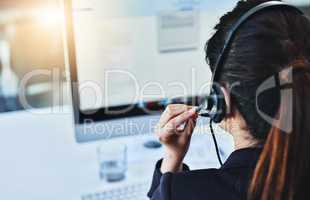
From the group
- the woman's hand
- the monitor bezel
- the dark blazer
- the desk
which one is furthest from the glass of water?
the dark blazer

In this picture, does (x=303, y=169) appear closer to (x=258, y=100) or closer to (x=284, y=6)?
(x=258, y=100)

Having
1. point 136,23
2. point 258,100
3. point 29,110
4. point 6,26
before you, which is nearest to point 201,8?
point 136,23

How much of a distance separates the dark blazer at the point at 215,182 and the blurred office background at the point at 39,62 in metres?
0.46

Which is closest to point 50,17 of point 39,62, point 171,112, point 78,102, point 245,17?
point 78,102

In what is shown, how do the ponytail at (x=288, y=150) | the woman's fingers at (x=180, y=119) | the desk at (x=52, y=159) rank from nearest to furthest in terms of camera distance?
the ponytail at (x=288, y=150), the woman's fingers at (x=180, y=119), the desk at (x=52, y=159)

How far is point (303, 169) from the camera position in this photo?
22.7 inches

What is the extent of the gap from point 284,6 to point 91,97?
1.52 feet

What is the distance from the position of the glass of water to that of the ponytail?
17.6 inches

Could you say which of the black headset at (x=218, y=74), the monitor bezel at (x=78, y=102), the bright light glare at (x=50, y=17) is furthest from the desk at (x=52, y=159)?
the black headset at (x=218, y=74)

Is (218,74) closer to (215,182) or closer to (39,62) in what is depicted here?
(215,182)

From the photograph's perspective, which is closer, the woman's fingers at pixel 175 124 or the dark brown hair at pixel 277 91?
the dark brown hair at pixel 277 91

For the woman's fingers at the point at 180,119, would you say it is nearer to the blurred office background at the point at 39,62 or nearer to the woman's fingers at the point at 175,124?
the woman's fingers at the point at 175,124

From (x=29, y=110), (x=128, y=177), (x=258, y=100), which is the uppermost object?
(x=258, y=100)

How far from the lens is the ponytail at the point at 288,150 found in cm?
Answer: 55
